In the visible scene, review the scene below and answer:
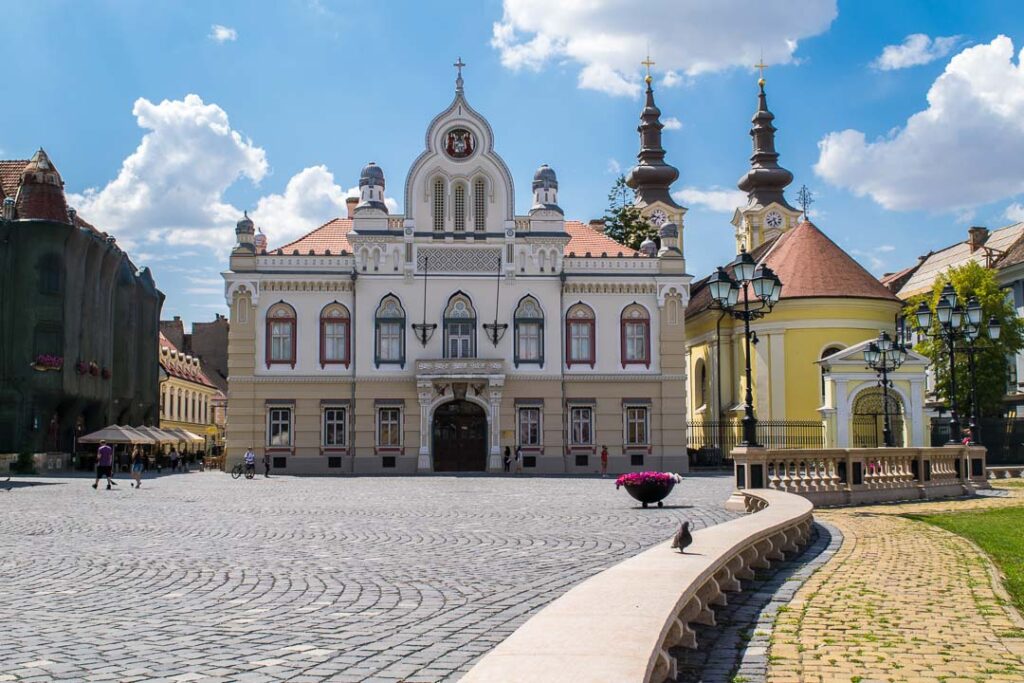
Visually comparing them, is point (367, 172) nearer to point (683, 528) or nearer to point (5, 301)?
point (5, 301)

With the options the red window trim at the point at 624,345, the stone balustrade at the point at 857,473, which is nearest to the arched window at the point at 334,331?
the red window trim at the point at 624,345

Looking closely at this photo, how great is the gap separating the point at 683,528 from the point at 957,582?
380cm

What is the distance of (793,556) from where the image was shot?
14039mm

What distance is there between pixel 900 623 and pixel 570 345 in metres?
37.6

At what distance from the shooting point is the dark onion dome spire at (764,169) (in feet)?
233

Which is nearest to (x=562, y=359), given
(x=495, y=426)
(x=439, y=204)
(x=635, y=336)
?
(x=635, y=336)

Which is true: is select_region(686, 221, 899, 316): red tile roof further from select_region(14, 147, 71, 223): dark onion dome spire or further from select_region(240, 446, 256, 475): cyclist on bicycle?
select_region(14, 147, 71, 223): dark onion dome spire

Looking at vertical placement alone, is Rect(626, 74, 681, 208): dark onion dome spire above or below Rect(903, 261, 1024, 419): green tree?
above

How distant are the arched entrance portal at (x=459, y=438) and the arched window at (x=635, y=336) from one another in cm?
682

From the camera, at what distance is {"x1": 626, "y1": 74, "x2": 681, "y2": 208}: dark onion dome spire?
232 feet

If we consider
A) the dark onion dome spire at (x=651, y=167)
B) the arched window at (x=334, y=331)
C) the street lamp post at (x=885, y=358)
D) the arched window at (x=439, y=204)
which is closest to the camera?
the street lamp post at (x=885, y=358)

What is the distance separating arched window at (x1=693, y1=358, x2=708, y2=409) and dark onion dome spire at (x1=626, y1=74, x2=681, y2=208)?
1464 cm

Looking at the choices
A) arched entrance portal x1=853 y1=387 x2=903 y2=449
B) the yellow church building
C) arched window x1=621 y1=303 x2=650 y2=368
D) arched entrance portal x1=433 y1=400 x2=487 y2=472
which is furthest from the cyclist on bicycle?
arched entrance portal x1=853 y1=387 x2=903 y2=449

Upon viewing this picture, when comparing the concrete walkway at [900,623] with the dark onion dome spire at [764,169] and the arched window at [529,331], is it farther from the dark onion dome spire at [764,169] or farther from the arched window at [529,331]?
the dark onion dome spire at [764,169]
